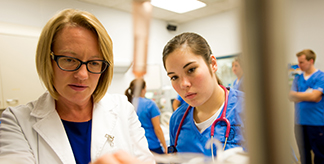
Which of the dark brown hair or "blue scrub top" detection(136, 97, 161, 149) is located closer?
the dark brown hair

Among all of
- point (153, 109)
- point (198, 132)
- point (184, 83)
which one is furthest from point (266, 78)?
point (153, 109)

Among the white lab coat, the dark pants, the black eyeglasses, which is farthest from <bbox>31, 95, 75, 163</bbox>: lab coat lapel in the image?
the dark pants

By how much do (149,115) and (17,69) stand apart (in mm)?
573

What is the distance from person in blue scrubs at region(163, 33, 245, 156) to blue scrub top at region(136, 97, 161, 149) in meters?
0.09

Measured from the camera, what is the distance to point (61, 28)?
32 centimetres

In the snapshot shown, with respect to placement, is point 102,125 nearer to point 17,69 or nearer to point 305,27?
point 305,27

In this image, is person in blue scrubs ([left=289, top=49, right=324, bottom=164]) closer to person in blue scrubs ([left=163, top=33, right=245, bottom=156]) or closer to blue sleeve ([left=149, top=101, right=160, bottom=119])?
person in blue scrubs ([left=163, top=33, right=245, bottom=156])

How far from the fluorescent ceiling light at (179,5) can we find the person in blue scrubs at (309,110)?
149 mm

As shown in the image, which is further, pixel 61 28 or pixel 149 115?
pixel 149 115

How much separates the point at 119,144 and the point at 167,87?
148 millimetres

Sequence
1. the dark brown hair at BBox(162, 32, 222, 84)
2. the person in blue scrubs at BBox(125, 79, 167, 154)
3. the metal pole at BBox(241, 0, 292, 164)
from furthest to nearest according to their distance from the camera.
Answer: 1. the person in blue scrubs at BBox(125, 79, 167, 154)
2. the dark brown hair at BBox(162, 32, 222, 84)
3. the metal pole at BBox(241, 0, 292, 164)

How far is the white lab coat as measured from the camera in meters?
0.34

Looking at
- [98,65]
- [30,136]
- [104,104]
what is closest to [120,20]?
[98,65]

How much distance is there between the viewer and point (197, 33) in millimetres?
353
